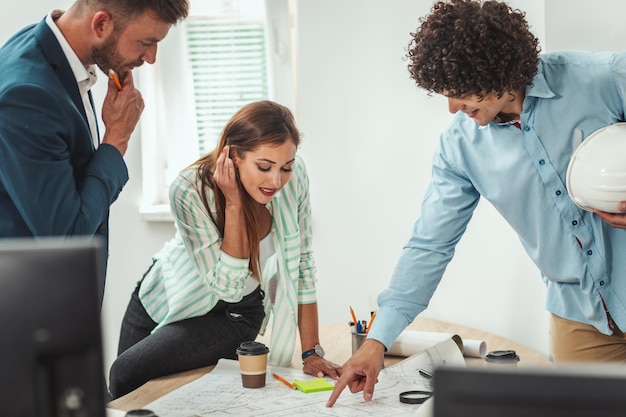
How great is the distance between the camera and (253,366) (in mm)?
1773

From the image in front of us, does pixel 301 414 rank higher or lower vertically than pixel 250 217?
lower

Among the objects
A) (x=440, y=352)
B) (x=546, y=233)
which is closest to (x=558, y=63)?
(x=546, y=233)

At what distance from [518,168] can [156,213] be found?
91.5 inches

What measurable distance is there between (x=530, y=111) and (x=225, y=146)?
92 cm

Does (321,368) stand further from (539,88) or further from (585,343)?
(539,88)

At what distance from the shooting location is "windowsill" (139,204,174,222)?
3.73 metres

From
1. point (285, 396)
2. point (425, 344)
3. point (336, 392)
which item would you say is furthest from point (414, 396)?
point (425, 344)

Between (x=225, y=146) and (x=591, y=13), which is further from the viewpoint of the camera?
(x=225, y=146)

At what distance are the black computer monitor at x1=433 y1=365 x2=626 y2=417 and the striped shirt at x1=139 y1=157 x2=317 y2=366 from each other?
1.49 meters

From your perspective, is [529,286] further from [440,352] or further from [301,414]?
[301,414]

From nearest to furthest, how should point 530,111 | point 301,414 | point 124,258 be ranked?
point 301,414
point 530,111
point 124,258

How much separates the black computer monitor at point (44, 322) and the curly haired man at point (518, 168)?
0.91 metres

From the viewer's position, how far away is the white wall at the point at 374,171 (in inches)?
104

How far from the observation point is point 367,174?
3.15m
